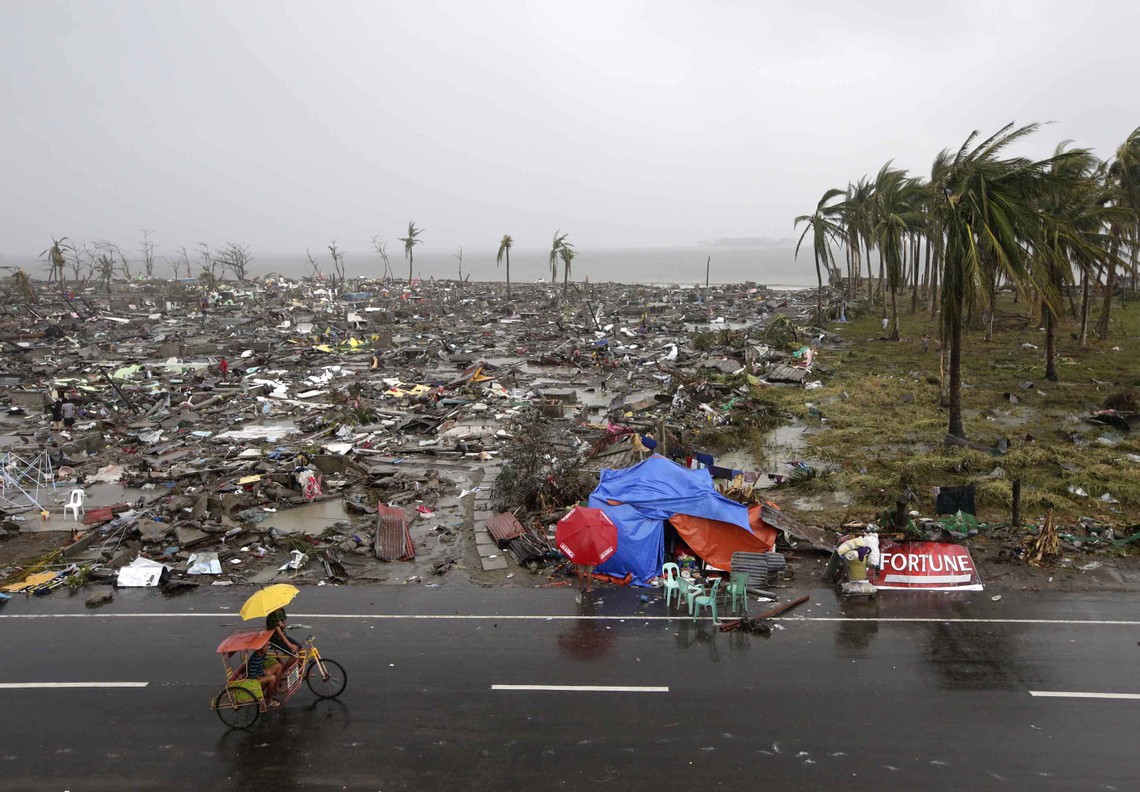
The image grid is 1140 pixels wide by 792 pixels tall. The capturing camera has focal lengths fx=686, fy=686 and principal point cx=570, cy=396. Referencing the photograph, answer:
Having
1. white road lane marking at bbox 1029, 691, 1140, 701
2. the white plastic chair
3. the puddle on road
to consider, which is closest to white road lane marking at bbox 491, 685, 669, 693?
white road lane marking at bbox 1029, 691, 1140, 701

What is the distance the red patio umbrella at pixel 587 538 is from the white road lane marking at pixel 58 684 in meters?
5.99

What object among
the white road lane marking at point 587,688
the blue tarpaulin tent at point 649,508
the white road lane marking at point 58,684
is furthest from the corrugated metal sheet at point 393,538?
the white road lane marking at point 587,688

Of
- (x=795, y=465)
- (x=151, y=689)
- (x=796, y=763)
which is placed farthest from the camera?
(x=795, y=465)

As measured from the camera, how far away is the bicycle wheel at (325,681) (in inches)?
324

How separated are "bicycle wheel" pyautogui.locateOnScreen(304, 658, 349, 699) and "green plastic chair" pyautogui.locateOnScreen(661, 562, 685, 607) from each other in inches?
193

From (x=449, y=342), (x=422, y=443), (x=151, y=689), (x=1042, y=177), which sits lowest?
(x=151, y=689)

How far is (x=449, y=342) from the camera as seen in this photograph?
1534 inches

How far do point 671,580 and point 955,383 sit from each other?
11473mm

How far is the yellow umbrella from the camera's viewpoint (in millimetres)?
7450

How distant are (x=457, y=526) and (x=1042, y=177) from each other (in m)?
14.6

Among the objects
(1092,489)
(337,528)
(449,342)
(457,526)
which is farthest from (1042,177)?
(449,342)

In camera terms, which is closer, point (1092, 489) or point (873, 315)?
point (1092, 489)

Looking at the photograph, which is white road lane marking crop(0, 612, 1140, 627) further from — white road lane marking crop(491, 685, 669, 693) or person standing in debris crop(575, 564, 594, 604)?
white road lane marking crop(491, 685, 669, 693)

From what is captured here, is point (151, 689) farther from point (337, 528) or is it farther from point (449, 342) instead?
point (449, 342)
